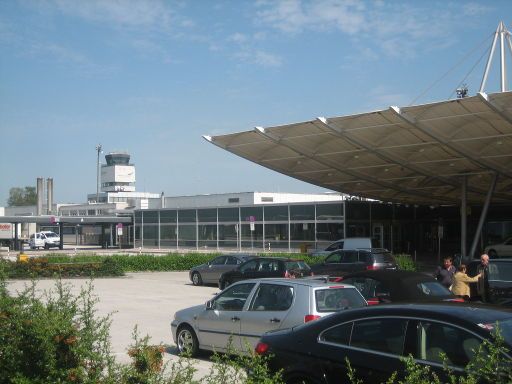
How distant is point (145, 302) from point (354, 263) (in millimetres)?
8100

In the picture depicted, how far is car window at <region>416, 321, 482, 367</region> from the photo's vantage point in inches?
221

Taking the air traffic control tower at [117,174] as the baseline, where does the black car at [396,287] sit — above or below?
below

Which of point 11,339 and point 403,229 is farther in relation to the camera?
point 403,229

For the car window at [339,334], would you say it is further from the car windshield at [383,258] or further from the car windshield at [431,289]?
the car windshield at [383,258]

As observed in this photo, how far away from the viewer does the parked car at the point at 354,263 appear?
24.7 metres

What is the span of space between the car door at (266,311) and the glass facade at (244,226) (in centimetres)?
3097

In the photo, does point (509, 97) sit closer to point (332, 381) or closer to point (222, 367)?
point (332, 381)

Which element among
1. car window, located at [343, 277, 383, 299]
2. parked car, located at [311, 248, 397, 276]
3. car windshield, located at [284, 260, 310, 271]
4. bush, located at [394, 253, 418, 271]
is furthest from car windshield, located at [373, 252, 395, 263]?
car window, located at [343, 277, 383, 299]

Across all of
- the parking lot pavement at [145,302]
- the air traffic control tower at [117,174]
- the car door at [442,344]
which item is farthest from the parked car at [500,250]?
the air traffic control tower at [117,174]

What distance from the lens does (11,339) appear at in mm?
6926

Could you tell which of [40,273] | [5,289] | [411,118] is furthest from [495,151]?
[5,289]

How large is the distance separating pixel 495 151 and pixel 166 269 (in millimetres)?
19041

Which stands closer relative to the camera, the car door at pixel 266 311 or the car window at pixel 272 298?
the car door at pixel 266 311

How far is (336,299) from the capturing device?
10.7 m
